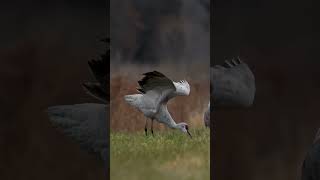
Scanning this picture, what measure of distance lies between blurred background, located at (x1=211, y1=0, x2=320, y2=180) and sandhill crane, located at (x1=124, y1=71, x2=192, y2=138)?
Answer: 14 cm

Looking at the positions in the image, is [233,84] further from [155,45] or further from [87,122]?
[87,122]

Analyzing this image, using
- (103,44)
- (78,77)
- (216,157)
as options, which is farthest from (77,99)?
(216,157)

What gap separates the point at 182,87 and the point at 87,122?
0.32 metres

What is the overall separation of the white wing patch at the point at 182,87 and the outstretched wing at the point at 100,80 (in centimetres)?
22

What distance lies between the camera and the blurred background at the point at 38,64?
1717mm

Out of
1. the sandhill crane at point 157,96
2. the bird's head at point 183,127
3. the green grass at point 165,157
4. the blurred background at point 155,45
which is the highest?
→ the blurred background at point 155,45

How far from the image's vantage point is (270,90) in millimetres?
1802

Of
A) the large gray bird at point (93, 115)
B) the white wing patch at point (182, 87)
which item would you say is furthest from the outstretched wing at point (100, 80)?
the white wing patch at point (182, 87)

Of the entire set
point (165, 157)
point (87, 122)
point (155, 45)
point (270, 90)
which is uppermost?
point (155, 45)

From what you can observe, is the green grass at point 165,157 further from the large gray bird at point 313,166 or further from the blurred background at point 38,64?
the large gray bird at point 313,166

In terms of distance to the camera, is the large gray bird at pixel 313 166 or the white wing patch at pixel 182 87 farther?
the white wing patch at pixel 182 87

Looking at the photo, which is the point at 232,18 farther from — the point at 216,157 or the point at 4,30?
the point at 4,30

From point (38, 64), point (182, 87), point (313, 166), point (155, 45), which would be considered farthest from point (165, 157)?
point (313, 166)

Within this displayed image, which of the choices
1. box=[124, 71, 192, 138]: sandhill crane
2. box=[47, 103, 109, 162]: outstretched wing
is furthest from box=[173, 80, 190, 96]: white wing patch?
box=[47, 103, 109, 162]: outstretched wing
